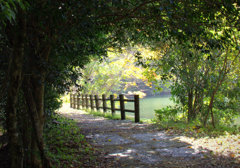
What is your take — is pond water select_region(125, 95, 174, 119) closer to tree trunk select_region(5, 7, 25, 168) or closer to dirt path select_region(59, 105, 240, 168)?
dirt path select_region(59, 105, 240, 168)

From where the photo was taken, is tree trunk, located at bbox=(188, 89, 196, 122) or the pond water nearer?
tree trunk, located at bbox=(188, 89, 196, 122)

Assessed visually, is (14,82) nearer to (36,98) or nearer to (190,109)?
(36,98)

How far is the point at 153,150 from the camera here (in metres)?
4.99

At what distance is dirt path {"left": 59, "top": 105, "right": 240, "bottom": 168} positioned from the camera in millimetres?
4109

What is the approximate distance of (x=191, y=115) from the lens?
9.50 meters

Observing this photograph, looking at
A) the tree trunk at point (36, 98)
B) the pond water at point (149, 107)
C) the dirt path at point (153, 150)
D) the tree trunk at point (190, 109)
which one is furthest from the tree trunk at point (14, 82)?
the pond water at point (149, 107)

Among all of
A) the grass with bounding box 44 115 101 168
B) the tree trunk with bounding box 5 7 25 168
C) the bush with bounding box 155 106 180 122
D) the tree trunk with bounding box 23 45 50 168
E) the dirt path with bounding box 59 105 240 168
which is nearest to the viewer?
the tree trunk with bounding box 5 7 25 168

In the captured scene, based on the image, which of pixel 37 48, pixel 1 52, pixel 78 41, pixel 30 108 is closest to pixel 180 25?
pixel 78 41

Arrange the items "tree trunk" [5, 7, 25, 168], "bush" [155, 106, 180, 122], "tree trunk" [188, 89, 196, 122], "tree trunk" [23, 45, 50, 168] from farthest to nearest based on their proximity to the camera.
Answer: "bush" [155, 106, 180, 122] → "tree trunk" [188, 89, 196, 122] → "tree trunk" [23, 45, 50, 168] → "tree trunk" [5, 7, 25, 168]

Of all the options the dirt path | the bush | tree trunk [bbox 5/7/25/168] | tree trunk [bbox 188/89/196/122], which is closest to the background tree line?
tree trunk [bbox 5/7/25/168]

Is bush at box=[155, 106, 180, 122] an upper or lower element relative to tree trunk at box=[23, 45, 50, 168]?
lower

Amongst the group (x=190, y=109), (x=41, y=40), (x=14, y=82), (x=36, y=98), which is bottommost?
(x=190, y=109)

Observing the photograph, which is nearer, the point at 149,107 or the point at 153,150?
the point at 153,150

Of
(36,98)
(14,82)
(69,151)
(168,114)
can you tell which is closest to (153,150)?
(69,151)
